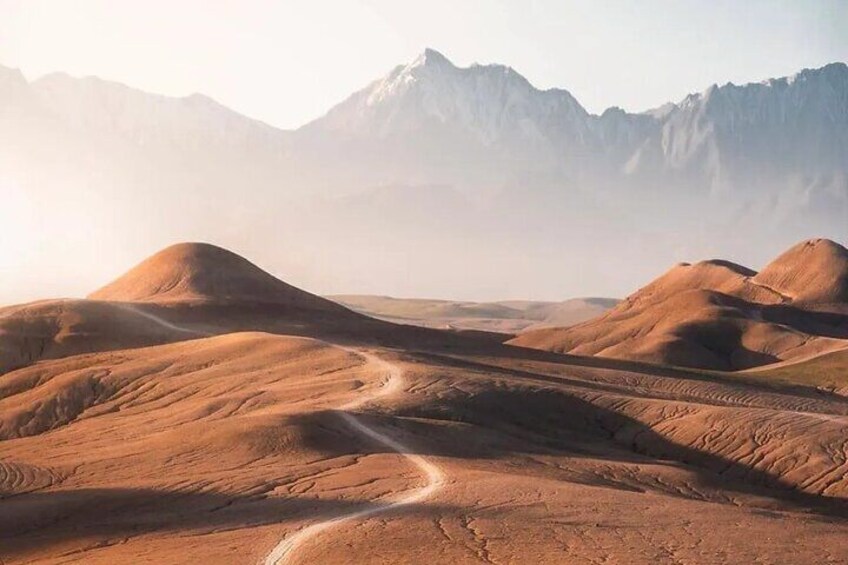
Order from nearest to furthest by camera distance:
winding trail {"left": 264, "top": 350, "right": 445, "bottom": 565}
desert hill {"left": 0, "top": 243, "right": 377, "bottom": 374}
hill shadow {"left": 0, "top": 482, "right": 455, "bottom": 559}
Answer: winding trail {"left": 264, "top": 350, "right": 445, "bottom": 565}
hill shadow {"left": 0, "top": 482, "right": 455, "bottom": 559}
desert hill {"left": 0, "top": 243, "right": 377, "bottom": 374}

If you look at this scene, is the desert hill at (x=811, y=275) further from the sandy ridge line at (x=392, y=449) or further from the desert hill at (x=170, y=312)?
the sandy ridge line at (x=392, y=449)

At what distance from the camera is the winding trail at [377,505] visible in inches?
1017

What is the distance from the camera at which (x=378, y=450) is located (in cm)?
3991

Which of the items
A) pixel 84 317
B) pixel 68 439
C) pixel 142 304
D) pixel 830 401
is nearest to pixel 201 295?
pixel 142 304

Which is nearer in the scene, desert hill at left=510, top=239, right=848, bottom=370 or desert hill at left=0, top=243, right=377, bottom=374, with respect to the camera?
desert hill at left=0, top=243, right=377, bottom=374

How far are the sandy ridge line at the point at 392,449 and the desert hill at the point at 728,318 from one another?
230 feet

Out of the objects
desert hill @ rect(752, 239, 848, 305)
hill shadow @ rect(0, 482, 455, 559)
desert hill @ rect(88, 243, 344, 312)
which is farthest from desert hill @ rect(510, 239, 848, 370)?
hill shadow @ rect(0, 482, 455, 559)

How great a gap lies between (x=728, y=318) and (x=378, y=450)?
104 meters

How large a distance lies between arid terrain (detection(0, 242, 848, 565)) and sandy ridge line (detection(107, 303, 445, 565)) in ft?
0.50

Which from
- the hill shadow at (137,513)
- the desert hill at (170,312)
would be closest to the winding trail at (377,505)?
the hill shadow at (137,513)

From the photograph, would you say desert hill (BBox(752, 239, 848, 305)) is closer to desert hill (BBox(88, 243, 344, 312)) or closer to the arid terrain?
the arid terrain

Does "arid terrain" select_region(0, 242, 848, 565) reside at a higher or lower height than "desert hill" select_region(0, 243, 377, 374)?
lower

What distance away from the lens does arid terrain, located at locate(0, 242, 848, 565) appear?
26984 millimetres

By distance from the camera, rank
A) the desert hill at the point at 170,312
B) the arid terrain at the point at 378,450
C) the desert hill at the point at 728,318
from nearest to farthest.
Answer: the arid terrain at the point at 378,450 → the desert hill at the point at 170,312 → the desert hill at the point at 728,318
